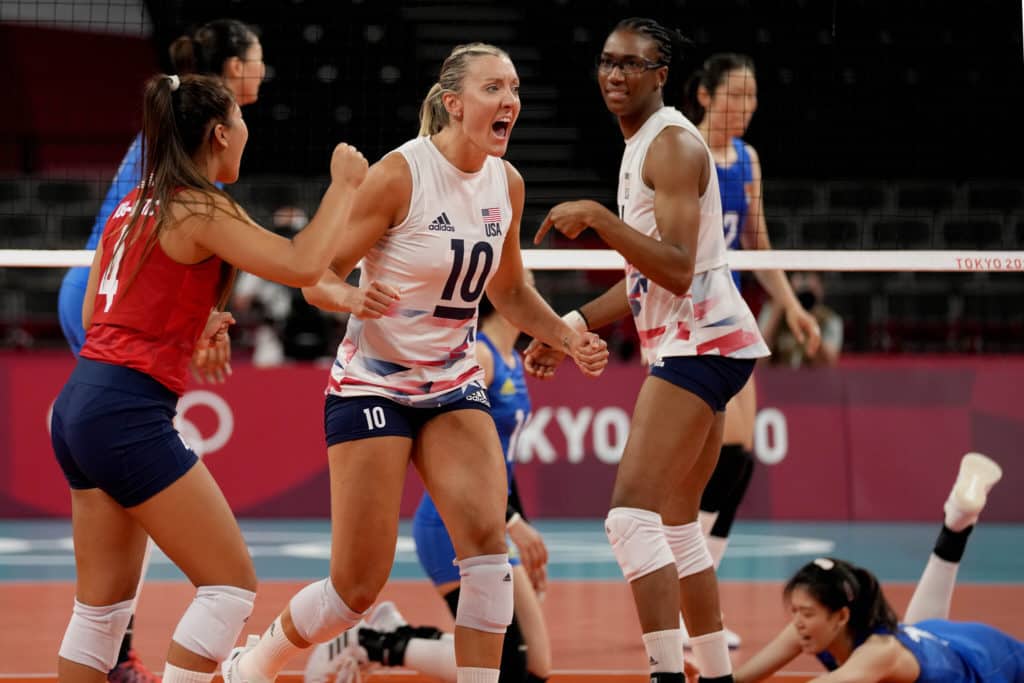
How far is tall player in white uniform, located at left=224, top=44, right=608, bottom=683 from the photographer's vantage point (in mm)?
4562

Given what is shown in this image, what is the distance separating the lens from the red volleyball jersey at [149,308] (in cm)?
408

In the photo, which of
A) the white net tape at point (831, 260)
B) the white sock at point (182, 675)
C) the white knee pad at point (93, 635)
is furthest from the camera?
the white net tape at point (831, 260)

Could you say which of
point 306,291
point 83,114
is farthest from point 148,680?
point 83,114

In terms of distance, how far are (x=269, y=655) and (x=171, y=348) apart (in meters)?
1.32

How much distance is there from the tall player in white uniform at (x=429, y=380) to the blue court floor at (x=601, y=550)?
4126 mm

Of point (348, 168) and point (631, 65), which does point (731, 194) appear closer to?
point (631, 65)

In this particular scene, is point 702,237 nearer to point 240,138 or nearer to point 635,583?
point 635,583

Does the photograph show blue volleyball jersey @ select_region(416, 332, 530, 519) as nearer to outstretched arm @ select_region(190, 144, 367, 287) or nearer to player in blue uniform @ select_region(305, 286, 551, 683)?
player in blue uniform @ select_region(305, 286, 551, 683)

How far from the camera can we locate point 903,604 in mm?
7832

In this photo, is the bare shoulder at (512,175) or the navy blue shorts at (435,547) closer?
the bare shoulder at (512,175)

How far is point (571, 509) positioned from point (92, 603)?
23.3 ft

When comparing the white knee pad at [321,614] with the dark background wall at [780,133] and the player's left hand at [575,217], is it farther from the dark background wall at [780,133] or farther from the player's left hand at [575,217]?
the dark background wall at [780,133]

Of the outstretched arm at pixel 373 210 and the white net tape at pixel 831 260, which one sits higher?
the outstretched arm at pixel 373 210

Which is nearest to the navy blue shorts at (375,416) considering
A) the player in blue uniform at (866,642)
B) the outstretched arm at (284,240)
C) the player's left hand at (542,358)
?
the player's left hand at (542,358)
